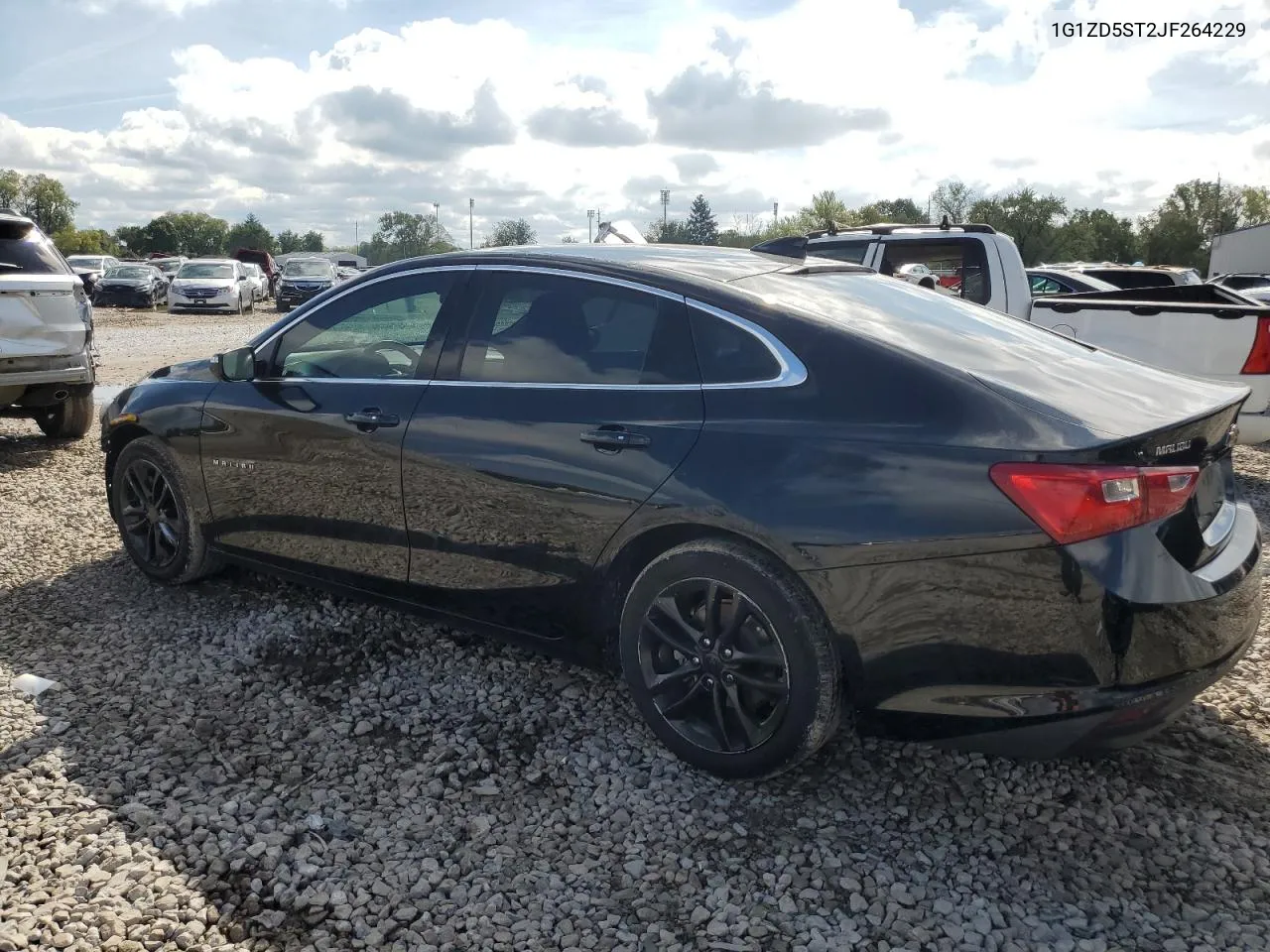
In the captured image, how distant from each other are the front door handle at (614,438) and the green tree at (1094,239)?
73.5 metres

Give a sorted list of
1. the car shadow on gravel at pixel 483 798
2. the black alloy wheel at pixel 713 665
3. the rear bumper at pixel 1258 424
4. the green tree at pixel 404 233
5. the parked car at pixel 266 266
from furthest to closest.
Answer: the green tree at pixel 404 233 → the parked car at pixel 266 266 → the rear bumper at pixel 1258 424 → the black alloy wheel at pixel 713 665 → the car shadow on gravel at pixel 483 798

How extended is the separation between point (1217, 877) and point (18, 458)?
8375 millimetres

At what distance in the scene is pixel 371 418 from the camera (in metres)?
3.93

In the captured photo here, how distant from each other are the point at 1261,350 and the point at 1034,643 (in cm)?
549

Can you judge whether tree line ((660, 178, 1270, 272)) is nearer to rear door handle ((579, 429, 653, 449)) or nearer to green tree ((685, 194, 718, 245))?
green tree ((685, 194, 718, 245))

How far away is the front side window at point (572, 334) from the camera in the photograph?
334cm

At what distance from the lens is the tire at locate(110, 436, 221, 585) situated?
476 centimetres

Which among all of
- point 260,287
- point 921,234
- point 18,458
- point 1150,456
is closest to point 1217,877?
point 1150,456

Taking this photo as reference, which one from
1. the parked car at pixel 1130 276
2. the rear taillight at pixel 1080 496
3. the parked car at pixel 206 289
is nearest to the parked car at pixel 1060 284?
the parked car at pixel 1130 276

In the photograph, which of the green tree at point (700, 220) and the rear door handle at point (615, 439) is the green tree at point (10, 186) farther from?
the rear door handle at point (615, 439)

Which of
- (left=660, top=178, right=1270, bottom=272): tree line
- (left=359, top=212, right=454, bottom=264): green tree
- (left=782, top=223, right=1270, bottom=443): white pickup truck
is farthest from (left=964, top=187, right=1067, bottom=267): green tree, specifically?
(left=782, top=223, right=1270, bottom=443): white pickup truck

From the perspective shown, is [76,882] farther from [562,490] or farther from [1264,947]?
[1264,947]

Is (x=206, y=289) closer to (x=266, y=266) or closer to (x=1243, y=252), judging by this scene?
(x=266, y=266)

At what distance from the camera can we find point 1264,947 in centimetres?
247
